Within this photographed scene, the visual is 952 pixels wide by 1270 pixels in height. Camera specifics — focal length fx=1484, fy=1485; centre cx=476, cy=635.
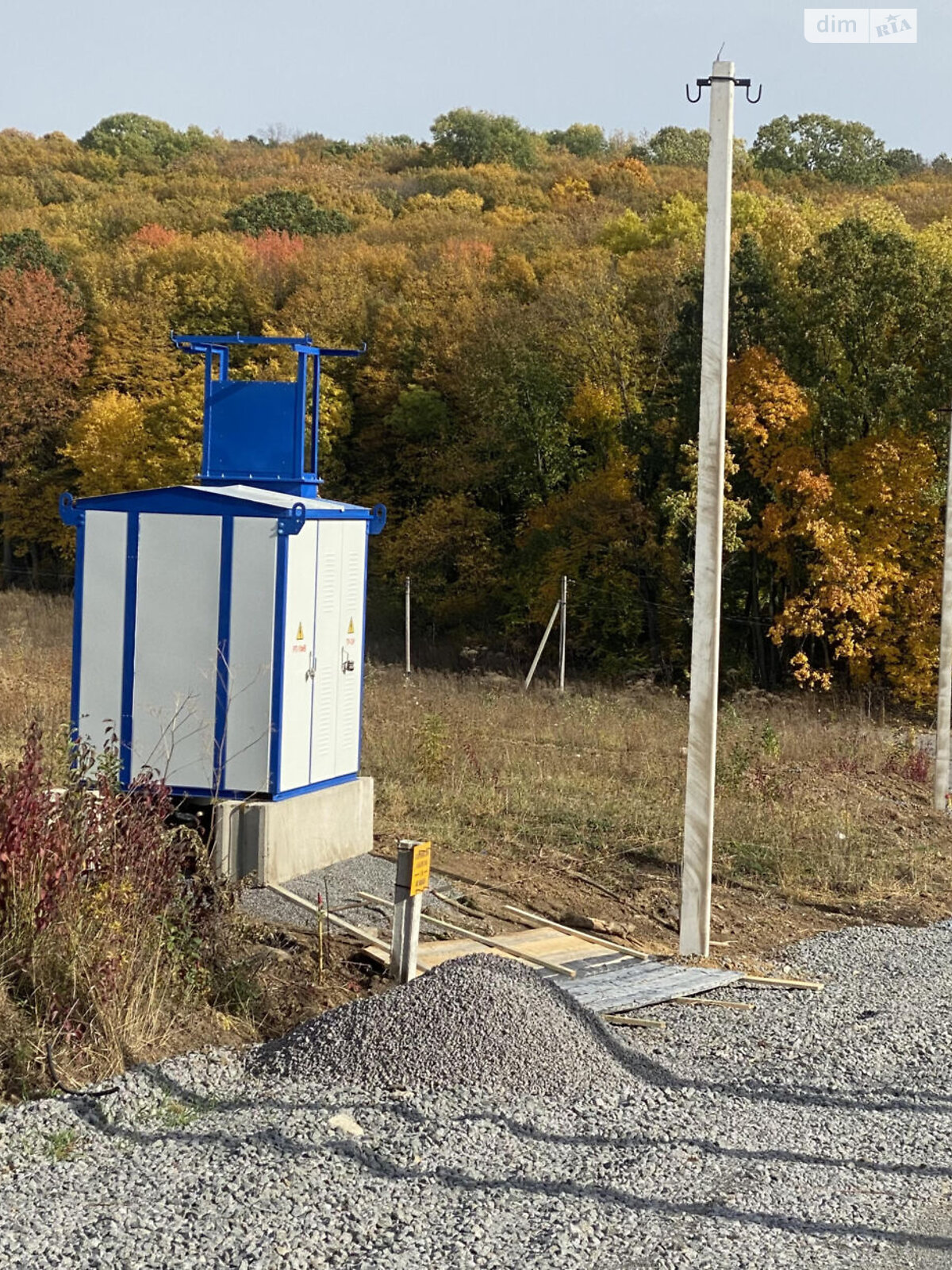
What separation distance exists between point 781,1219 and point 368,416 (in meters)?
43.8

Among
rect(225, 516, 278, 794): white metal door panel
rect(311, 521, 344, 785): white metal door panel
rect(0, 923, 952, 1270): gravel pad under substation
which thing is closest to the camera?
rect(0, 923, 952, 1270): gravel pad under substation

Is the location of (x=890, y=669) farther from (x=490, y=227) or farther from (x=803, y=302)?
(x=490, y=227)

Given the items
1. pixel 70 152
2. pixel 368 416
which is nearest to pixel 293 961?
pixel 368 416

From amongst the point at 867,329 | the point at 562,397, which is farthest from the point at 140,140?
the point at 867,329

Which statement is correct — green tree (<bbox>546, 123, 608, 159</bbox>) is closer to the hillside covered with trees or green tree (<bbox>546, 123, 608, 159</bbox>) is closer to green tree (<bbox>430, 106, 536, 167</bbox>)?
green tree (<bbox>430, 106, 536, 167</bbox>)

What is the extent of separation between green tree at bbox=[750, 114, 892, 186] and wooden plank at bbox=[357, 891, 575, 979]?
251 ft

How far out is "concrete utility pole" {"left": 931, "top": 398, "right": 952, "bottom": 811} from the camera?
17.4 meters

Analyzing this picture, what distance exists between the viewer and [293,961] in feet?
27.0

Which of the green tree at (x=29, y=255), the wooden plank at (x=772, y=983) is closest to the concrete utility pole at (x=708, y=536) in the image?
the wooden plank at (x=772, y=983)

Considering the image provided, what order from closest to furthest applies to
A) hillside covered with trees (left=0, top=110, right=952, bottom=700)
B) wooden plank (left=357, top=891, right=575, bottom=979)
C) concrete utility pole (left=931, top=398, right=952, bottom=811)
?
wooden plank (left=357, top=891, right=575, bottom=979), concrete utility pole (left=931, top=398, right=952, bottom=811), hillside covered with trees (left=0, top=110, right=952, bottom=700)

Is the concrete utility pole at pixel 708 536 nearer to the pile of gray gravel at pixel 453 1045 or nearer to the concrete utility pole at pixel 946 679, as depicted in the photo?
the pile of gray gravel at pixel 453 1045

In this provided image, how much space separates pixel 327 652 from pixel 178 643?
1.18 metres

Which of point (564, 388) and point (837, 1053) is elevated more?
Result: point (564, 388)

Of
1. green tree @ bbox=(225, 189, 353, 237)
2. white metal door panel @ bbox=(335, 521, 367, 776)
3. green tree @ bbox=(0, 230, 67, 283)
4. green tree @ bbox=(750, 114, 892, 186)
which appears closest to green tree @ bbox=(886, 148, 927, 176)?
green tree @ bbox=(750, 114, 892, 186)
